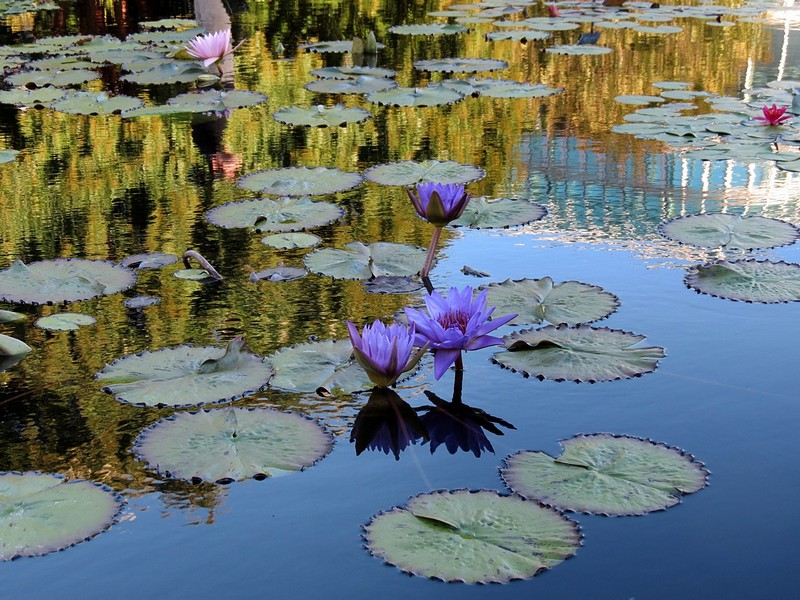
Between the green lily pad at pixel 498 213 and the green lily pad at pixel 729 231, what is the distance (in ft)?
1.46

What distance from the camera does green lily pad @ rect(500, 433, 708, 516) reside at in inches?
69.0

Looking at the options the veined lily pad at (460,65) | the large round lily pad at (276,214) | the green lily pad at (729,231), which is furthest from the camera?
the veined lily pad at (460,65)

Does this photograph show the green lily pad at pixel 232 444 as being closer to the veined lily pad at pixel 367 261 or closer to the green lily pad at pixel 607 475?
the green lily pad at pixel 607 475

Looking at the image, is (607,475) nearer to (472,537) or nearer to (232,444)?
(472,537)

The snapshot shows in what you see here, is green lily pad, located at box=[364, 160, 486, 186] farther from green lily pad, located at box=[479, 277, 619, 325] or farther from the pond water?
green lily pad, located at box=[479, 277, 619, 325]

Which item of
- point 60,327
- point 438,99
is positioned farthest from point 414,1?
point 60,327

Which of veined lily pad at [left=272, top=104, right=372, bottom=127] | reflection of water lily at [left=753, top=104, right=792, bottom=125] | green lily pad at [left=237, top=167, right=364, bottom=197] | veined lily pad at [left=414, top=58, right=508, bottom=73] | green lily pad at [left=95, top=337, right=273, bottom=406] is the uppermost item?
veined lily pad at [left=414, top=58, right=508, bottom=73]

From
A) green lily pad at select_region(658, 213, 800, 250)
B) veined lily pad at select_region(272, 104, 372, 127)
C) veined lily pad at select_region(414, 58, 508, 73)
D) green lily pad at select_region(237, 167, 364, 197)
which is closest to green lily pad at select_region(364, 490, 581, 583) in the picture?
green lily pad at select_region(658, 213, 800, 250)

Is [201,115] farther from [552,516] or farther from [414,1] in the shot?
[414,1]

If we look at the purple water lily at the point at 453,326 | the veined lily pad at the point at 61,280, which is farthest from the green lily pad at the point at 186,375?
the veined lily pad at the point at 61,280

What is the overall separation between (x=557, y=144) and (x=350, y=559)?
3.08 m

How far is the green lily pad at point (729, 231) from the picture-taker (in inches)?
122

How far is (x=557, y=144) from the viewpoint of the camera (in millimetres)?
4383

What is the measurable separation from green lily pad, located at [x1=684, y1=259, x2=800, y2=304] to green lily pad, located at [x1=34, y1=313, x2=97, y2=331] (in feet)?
5.38
